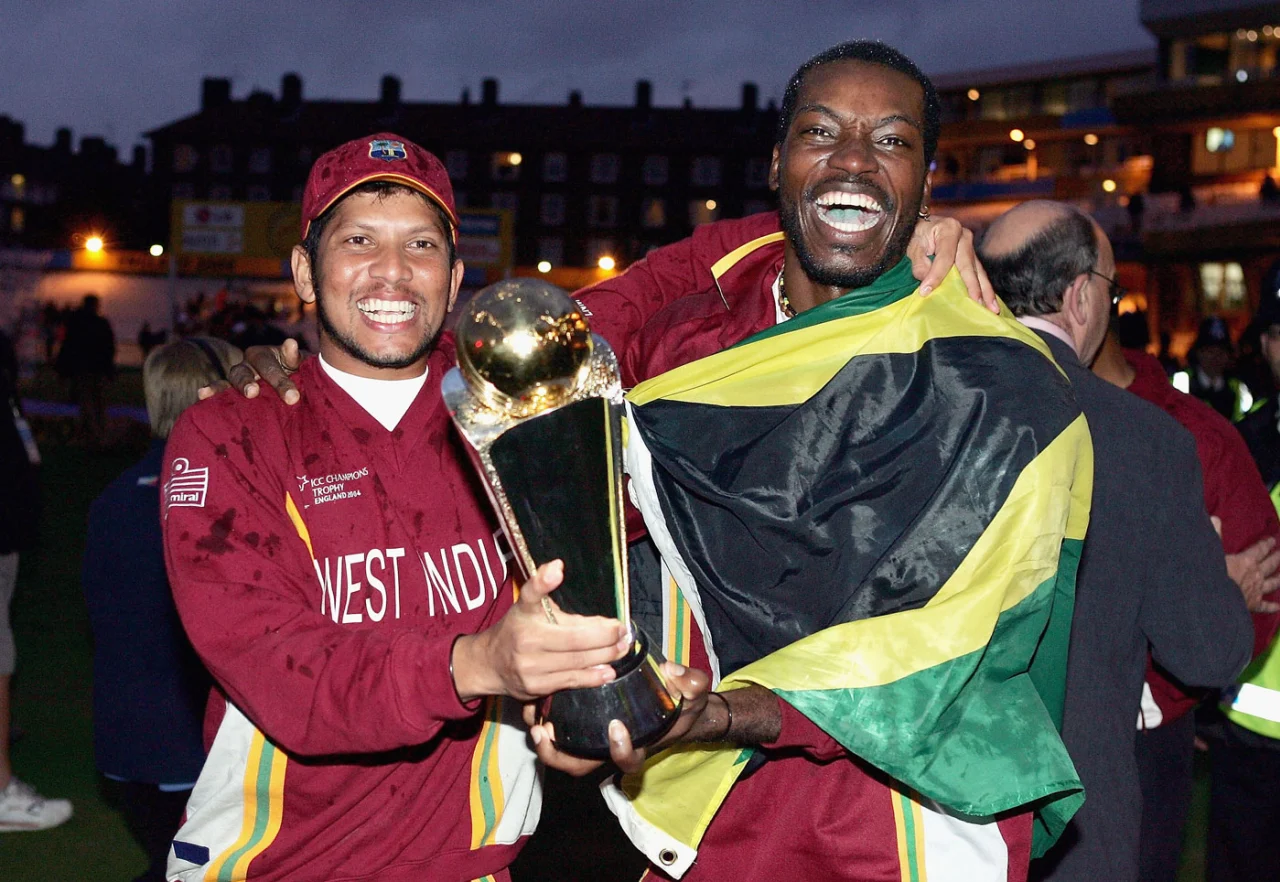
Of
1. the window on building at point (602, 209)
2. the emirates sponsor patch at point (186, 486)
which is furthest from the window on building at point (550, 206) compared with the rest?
the emirates sponsor patch at point (186, 486)

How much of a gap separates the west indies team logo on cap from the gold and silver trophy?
30.1 inches

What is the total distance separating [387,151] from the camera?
249 cm

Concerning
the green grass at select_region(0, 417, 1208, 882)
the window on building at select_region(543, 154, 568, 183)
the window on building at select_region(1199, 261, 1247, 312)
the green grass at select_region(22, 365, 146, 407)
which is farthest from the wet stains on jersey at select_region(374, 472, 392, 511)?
the window on building at select_region(543, 154, 568, 183)

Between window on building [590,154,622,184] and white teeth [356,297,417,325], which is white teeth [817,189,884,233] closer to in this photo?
white teeth [356,297,417,325]

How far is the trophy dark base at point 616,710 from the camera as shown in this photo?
1816 mm

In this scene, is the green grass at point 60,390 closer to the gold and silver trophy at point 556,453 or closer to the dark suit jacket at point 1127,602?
the dark suit jacket at point 1127,602

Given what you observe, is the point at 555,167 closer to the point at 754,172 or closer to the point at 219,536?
the point at 754,172

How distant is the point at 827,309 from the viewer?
97.7 inches

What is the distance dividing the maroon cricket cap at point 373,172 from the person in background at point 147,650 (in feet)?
6.12

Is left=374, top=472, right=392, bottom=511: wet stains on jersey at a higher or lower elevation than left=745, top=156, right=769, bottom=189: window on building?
lower

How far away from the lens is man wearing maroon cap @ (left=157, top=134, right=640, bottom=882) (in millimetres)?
2262

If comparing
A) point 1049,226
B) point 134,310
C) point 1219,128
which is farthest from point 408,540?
point 134,310

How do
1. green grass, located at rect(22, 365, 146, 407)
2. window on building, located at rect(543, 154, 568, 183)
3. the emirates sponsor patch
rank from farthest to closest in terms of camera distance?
window on building, located at rect(543, 154, 568, 183) < green grass, located at rect(22, 365, 146, 407) < the emirates sponsor patch

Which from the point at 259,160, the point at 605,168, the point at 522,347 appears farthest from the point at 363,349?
the point at 259,160
